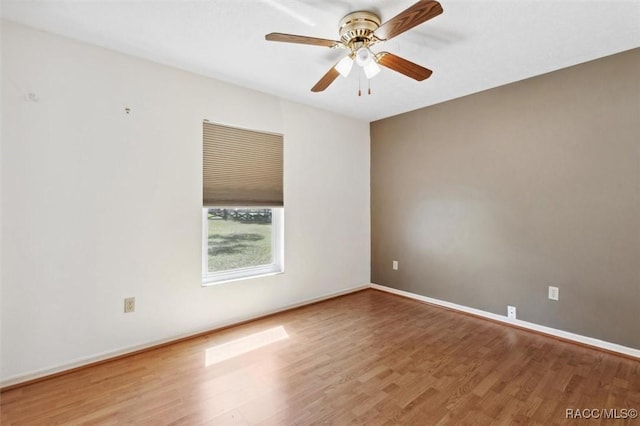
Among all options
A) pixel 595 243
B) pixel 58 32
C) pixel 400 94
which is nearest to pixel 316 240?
pixel 400 94

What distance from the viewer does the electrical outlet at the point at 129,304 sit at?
252 centimetres

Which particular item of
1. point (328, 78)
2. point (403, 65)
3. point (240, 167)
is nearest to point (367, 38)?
point (403, 65)

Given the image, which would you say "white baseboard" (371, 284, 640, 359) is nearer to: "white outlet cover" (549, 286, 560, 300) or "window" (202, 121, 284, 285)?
"white outlet cover" (549, 286, 560, 300)

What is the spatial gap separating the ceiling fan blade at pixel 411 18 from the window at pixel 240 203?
1.84 meters

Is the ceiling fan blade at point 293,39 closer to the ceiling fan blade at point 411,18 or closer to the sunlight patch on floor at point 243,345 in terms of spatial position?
the ceiling fan blade at point 411,18

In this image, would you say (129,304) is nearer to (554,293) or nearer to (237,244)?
(237,244)

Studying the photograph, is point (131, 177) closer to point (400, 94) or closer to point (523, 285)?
point (400, 94)

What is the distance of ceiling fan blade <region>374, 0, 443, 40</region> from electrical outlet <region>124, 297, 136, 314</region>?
277cm

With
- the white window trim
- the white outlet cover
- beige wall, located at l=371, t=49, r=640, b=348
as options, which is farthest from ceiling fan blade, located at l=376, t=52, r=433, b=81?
the white outlet cover

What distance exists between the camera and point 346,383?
2.13 m

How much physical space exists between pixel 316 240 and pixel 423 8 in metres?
2.83

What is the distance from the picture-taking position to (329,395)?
6.57 feet

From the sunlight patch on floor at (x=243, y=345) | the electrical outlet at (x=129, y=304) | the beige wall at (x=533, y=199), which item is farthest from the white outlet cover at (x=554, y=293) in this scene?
the electrical outlet at (x=129, y=304)

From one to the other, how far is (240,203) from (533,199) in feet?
9.78
